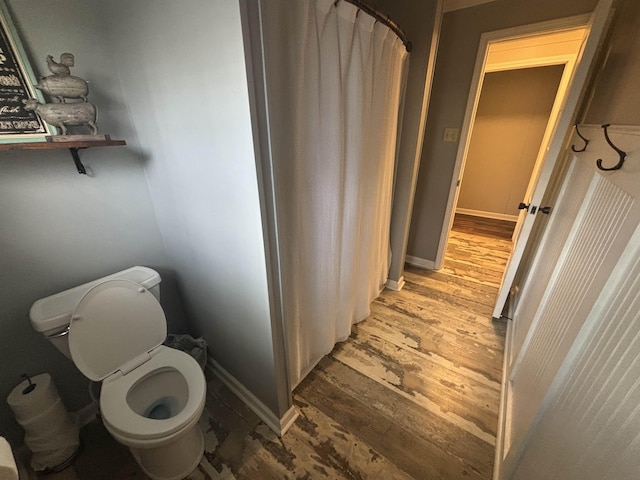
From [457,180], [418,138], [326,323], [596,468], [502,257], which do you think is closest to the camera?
[596,468]

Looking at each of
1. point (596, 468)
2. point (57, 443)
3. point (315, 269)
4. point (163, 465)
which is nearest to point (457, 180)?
point (315, 269)

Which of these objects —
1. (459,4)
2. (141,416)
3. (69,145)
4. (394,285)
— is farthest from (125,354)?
(459,4)

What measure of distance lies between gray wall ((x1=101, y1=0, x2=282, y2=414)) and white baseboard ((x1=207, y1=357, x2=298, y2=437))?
58 mm

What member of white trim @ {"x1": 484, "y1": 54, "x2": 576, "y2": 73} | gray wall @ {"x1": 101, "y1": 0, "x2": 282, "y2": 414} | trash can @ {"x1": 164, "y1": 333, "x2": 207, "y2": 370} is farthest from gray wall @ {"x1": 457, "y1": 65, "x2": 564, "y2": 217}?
trash can @ {"x1": 164, "y1": 333, "x2": 207, "y2": 370}

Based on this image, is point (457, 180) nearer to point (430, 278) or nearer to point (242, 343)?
point (430, 278)

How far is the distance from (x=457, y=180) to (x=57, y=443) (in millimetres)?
3107

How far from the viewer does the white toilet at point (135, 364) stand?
3.08ft

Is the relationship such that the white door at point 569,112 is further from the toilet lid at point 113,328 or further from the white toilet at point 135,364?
the toilet lid at point 113,328

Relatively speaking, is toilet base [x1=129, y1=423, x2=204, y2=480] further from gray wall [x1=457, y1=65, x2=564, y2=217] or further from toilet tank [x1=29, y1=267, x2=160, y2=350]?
gray wall [x1=457, y1=65, x2=564, y2=217]

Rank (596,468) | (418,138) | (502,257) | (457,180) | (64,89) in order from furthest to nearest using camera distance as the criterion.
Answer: (502,257)
(457,180)
(418,138)
(64,89)
(596,468)

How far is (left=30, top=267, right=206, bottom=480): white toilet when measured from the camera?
94cm

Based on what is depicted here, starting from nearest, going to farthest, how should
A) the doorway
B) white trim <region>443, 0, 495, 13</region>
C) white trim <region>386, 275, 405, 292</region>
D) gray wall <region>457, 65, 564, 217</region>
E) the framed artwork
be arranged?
the framed artwork → white trim <region>443, 0, 495, 13</region> → the doorway → white trim <region>386, 275, 405, 292</region> → gray wall <region>457, 65, 564, 217</region>

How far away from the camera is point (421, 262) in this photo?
8.99 feet

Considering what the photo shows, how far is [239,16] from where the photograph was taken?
629 mm
